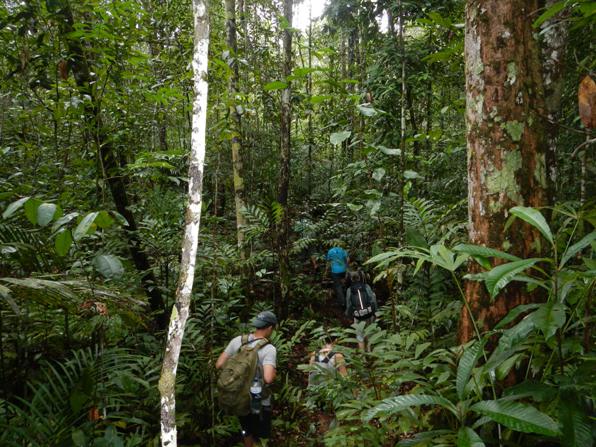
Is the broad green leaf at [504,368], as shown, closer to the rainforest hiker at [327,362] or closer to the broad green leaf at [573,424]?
the broad green leaf at [573,424]

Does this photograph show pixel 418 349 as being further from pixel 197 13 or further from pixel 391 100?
pixel 391 100

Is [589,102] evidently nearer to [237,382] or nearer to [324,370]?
[324,370]

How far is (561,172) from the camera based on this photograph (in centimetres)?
595

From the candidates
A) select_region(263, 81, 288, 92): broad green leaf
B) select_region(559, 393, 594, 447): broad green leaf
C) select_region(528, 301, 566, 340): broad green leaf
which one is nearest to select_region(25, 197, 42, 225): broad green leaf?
select_region(263, 81, 288, 92): broad green leaf

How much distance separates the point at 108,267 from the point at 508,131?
2.30m

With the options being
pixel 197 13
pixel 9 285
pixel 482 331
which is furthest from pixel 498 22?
pixel 9 285

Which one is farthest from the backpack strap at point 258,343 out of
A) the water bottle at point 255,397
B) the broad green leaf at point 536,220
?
the broad green leaf at point 536,220

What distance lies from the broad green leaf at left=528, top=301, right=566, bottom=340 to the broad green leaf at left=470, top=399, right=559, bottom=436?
0.27 metres

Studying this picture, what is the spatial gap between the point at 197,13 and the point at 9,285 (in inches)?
89.2

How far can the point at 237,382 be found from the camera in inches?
143

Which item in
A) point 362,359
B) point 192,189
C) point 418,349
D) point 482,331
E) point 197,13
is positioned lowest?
point 362,359

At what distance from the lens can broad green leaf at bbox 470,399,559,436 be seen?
3.84 feet

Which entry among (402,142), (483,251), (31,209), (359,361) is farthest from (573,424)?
(402,142)

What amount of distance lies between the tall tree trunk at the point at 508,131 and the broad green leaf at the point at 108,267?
2003mm
